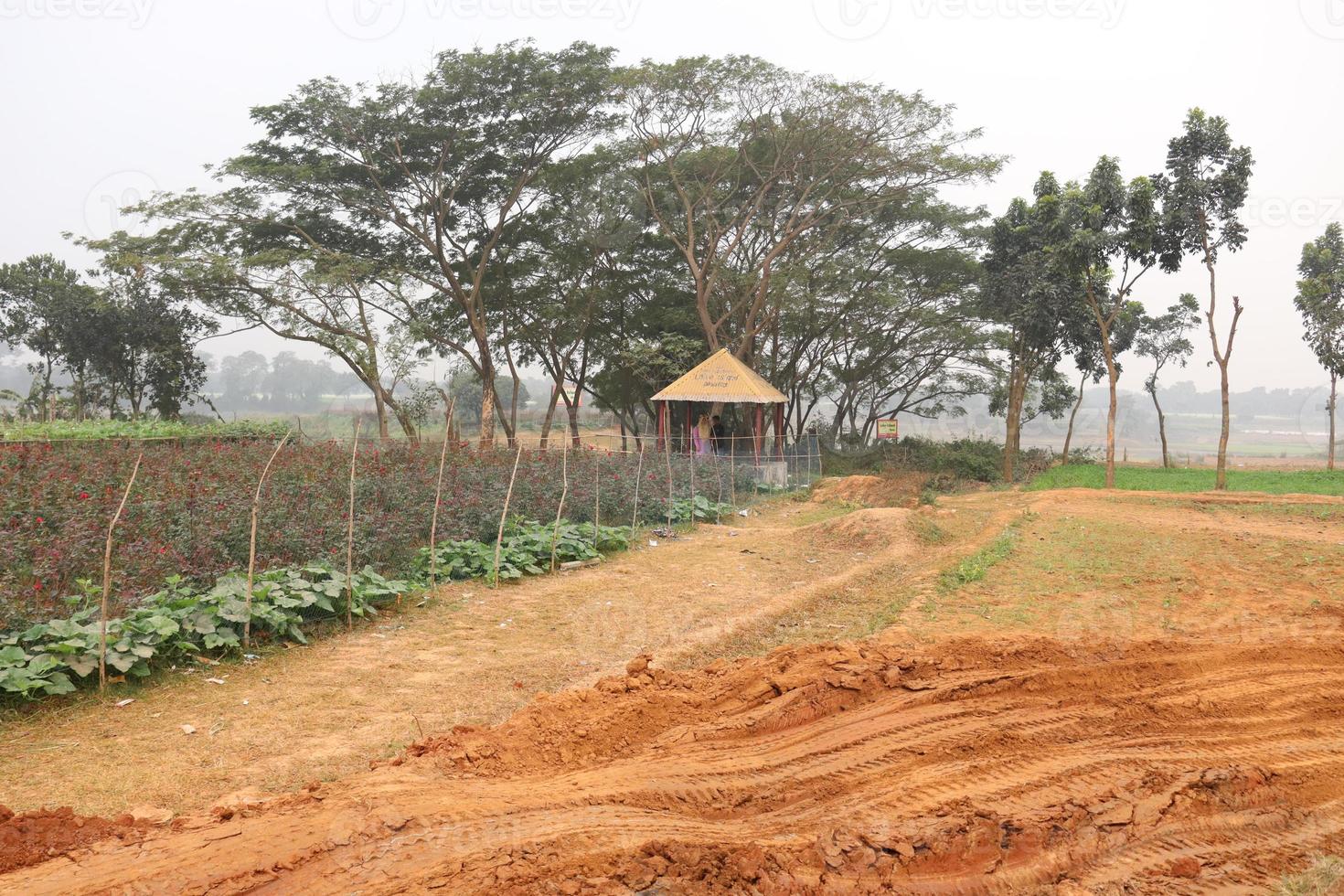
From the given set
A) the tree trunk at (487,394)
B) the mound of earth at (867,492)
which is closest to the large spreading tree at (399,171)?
the tree trunk at (487,394)

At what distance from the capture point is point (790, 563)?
11.0 meters

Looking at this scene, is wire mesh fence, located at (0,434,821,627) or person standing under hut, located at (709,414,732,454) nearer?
wire mesh fence, located at (0,434,821,627)

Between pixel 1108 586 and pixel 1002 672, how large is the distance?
3.97 m

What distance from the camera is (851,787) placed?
4207 millimetres

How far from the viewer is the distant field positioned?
1903 centimetres

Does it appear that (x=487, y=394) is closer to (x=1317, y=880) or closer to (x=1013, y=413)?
(x=1013, y=413)

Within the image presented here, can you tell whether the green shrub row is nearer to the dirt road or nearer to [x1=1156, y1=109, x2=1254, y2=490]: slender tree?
the dirt road

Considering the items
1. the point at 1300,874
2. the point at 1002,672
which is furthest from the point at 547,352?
the point at 1300,874

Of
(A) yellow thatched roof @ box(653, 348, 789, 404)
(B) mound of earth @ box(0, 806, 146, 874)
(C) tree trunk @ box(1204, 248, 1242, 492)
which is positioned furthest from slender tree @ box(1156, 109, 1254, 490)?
(B) mound of earth @ box(0, 806, 146, 874)

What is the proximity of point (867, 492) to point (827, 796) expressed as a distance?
48.9 feet

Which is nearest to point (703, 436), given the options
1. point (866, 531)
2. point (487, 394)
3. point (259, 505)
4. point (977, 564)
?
point (487, 394)

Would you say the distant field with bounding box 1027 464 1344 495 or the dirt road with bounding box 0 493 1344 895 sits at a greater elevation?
the distant field with bounding box 1027 464 1344 495

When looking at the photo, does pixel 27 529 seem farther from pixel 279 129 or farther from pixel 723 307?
pixel 723 307

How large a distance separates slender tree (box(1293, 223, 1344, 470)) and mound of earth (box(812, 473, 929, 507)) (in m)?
13.1
